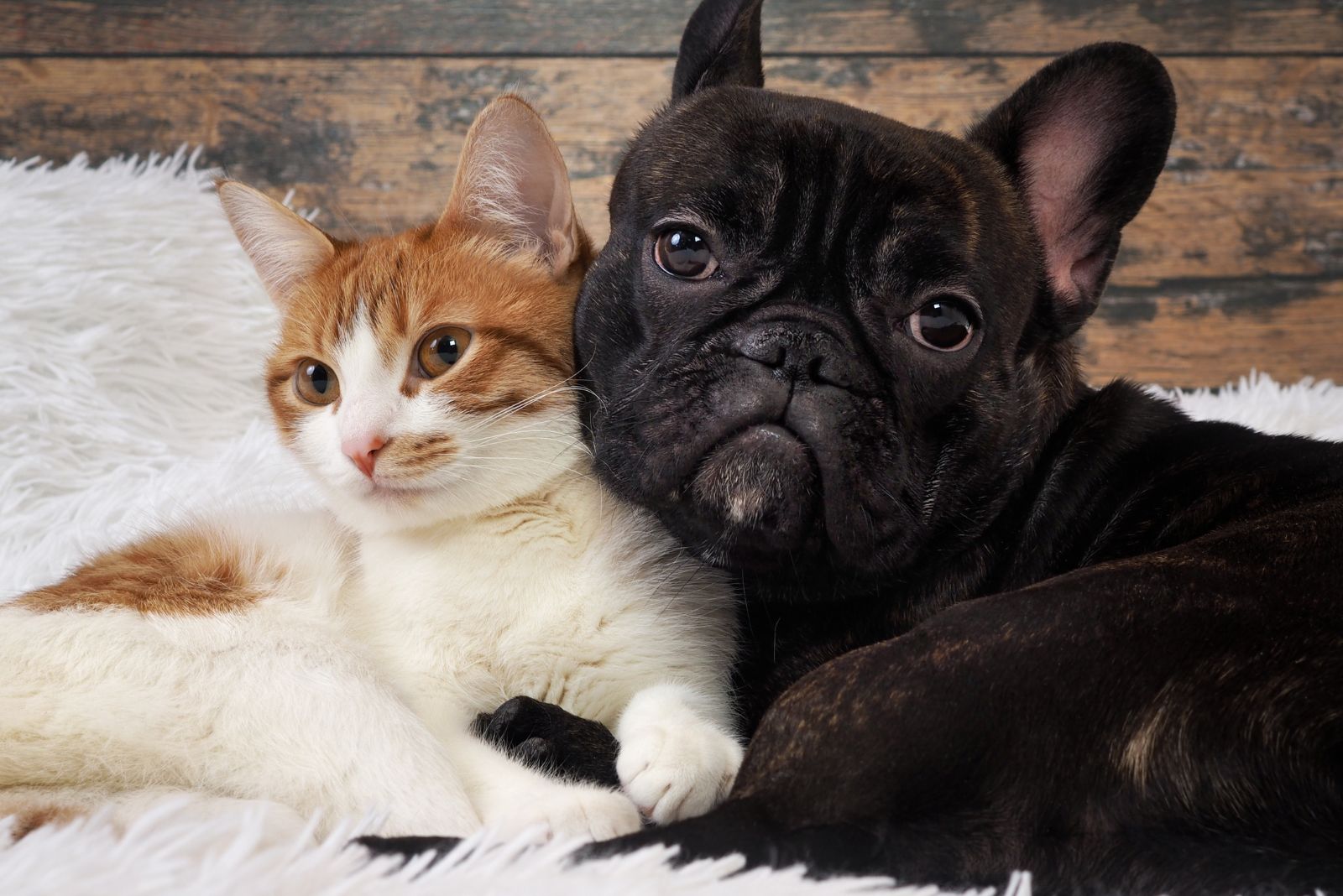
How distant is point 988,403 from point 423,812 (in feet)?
2.73

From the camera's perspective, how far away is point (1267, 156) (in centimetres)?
353

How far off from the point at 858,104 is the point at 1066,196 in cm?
190

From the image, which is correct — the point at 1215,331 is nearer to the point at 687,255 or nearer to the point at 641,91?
the point at 641,91

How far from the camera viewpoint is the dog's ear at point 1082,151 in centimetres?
157

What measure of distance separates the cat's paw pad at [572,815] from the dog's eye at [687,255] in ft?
2.13

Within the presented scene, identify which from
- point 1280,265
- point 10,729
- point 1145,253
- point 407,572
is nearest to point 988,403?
point 407,572

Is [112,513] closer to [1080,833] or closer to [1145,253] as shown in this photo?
[1080,833]

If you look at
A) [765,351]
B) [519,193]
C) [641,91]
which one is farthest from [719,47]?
[641,91]

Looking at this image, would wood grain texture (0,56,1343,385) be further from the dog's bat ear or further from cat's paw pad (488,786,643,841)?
cat's paw pad (488,786,643,841)

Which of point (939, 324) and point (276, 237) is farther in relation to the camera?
point (276, 237)

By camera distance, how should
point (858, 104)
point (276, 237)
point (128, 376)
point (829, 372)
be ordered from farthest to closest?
point (858, 104) → point (128, 376) → point (276, 237) → point (829, 372)

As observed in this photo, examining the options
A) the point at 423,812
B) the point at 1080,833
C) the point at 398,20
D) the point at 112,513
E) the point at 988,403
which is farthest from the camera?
the point at 398,20

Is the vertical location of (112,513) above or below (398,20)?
below

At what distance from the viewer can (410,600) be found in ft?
5.11
